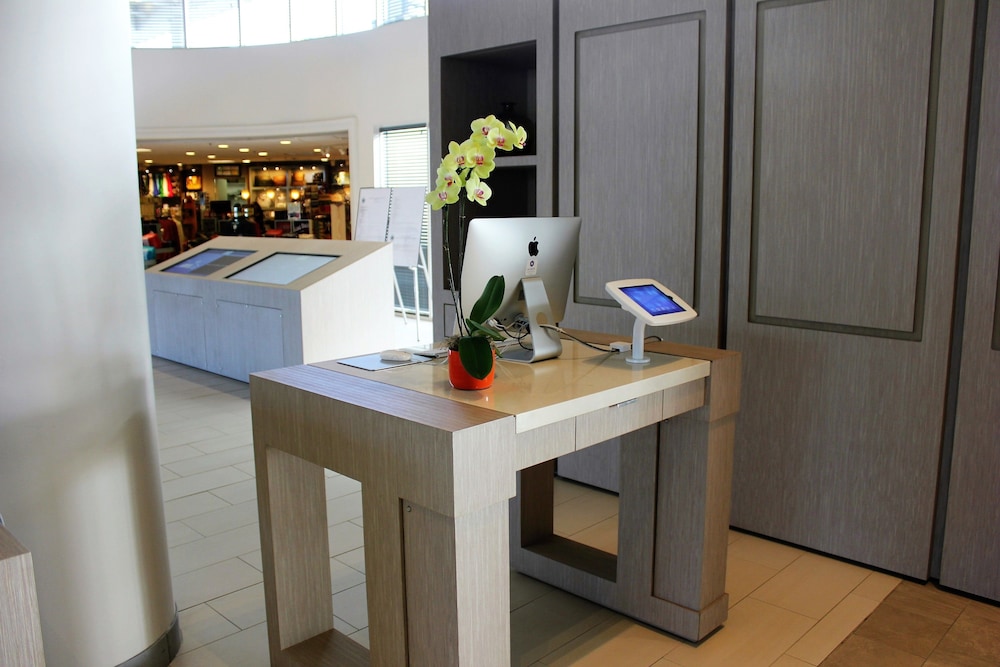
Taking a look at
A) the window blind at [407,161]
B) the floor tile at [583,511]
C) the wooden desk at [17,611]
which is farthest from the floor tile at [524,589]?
the window blind at [407,161]

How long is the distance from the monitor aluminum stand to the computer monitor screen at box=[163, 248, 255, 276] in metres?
5.12

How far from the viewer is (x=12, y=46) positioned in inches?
80.8

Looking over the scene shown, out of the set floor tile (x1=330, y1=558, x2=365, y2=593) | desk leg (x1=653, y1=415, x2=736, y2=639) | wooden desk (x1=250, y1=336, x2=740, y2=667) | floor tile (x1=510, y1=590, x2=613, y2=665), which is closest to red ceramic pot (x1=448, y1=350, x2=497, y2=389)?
wooden desk (x1=250, y1=336, x2=740, y2=667)

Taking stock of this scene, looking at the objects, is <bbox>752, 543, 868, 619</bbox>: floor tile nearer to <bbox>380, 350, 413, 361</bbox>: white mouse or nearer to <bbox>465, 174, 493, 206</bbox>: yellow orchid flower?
<bbox>380, 350, 413, 361</bbox>: white mouse

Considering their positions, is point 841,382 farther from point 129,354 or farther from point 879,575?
point 129,354

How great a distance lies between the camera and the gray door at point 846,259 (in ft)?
9.32

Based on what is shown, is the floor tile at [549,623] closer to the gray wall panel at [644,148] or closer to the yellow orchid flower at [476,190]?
the gray wall panel at [644,148]

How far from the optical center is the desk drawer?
214 centimetres

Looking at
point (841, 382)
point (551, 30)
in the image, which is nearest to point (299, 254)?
Result: point (551, 30)

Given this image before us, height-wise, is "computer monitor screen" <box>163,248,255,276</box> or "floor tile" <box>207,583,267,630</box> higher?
"computer monitor screen" <box>163,248,255,276</box>

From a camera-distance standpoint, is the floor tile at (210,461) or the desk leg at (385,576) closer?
the desk leg at (385,576)

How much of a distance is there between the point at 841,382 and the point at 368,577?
2.01m

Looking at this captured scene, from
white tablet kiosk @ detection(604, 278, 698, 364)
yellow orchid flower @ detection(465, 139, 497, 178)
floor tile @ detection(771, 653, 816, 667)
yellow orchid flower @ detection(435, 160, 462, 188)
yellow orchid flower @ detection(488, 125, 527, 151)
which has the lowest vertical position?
floor tile @ detection(771, 653, 816, 667)

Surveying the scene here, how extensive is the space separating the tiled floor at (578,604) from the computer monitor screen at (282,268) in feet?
8.12
